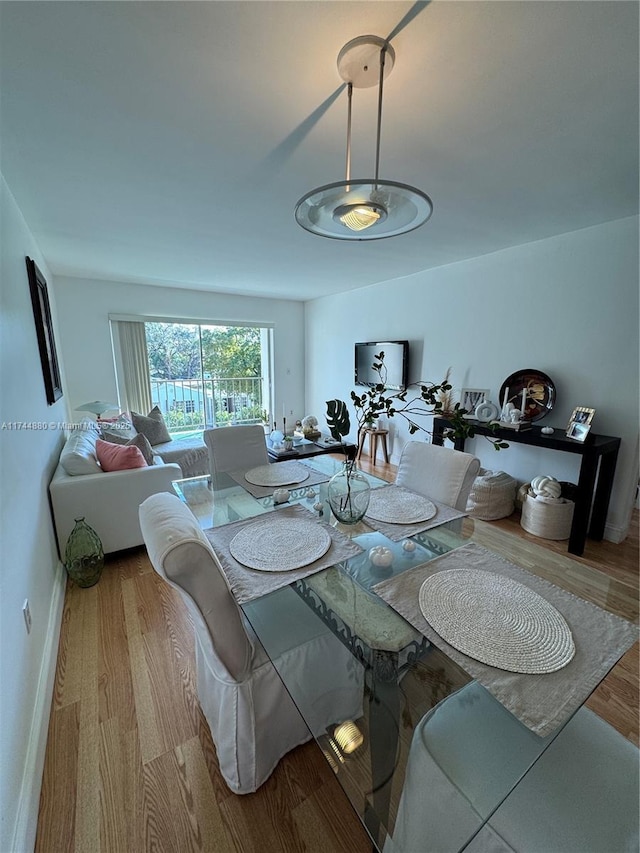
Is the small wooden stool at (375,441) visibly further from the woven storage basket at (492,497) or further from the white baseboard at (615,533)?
the white baseboard at (615,533)

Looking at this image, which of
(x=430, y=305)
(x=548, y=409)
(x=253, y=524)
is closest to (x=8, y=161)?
(x=253, y=524)

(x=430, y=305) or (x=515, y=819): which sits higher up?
(x=430, y=305)

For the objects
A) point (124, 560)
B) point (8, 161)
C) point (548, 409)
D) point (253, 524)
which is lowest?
point (124, 560)

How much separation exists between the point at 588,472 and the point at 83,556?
3417 millimetres

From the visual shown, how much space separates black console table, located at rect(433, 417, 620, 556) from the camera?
2.38 m

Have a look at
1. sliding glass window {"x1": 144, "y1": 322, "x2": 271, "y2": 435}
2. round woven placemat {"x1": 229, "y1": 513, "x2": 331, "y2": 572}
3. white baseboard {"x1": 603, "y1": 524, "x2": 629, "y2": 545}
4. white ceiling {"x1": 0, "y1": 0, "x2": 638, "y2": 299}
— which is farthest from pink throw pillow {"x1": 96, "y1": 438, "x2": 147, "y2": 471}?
white baseboard {"x1": 603, "y1": 524, "x2": 629, "y2": 545}

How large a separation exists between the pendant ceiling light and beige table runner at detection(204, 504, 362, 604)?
3.93 feet

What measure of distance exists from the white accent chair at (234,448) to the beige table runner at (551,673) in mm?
1456

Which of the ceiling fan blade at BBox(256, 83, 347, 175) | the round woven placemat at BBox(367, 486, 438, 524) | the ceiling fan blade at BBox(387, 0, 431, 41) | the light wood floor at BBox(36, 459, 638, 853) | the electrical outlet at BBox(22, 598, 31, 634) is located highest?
the ceiling fan blade at BBox(256, 83, 347, 175)

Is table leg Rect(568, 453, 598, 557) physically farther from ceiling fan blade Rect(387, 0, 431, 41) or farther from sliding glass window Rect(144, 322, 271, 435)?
sliding glass window Rect(144, 322, 271, 435)

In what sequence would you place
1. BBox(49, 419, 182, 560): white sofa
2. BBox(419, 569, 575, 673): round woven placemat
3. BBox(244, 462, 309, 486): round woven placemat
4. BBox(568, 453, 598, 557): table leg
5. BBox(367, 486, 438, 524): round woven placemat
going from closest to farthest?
1. BBox(419, 569, 575, 673): round woven placemat
2. BBox(367, 486, 438, 524): round woven placemat
3. BBox(244, 462, 309, 486): round woven placemat
4. BBox(49, 419, 182, 560): white sofa
5. BBox(568, 453, 598, 557): table leg

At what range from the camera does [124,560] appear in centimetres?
246

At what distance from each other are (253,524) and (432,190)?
210cm

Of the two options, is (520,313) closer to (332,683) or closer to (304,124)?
(304,124)
